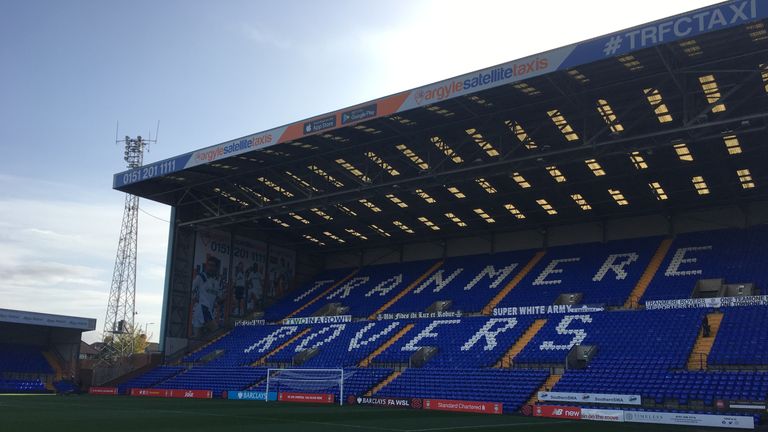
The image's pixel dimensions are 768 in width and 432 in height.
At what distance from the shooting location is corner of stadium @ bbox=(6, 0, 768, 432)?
89.5ft

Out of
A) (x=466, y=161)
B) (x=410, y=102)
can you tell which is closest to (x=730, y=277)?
(x=466, y=161)

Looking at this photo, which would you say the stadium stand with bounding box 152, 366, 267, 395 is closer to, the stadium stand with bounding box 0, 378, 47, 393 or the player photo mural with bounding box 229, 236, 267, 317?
the player photo mural with bounding box 229, 236, 267, 317

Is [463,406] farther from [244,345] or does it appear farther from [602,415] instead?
[244,345]

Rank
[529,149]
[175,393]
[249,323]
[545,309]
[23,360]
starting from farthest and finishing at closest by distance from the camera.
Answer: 1. [249,323]
2. [23,360]
3. [175,393]
4. [545,309]
5. [529,149]

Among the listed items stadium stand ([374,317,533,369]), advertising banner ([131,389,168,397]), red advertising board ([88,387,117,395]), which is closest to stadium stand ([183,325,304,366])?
advertising banner ([131,389,168,397])

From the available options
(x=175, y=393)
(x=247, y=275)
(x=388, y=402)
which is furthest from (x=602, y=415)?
(x=247, y=275)

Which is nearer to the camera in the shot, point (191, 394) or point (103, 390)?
point (191, 394)

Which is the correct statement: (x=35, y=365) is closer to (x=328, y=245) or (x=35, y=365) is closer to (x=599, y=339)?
(x=328, y=245)

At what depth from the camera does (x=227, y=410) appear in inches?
1167

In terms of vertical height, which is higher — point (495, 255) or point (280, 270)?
point (495, 255)

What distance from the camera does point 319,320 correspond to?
5006 centimetres

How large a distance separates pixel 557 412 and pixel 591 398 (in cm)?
161

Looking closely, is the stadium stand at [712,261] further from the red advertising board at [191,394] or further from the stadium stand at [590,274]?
the red advertising board at [191,394]

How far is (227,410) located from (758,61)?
27.5 metres
